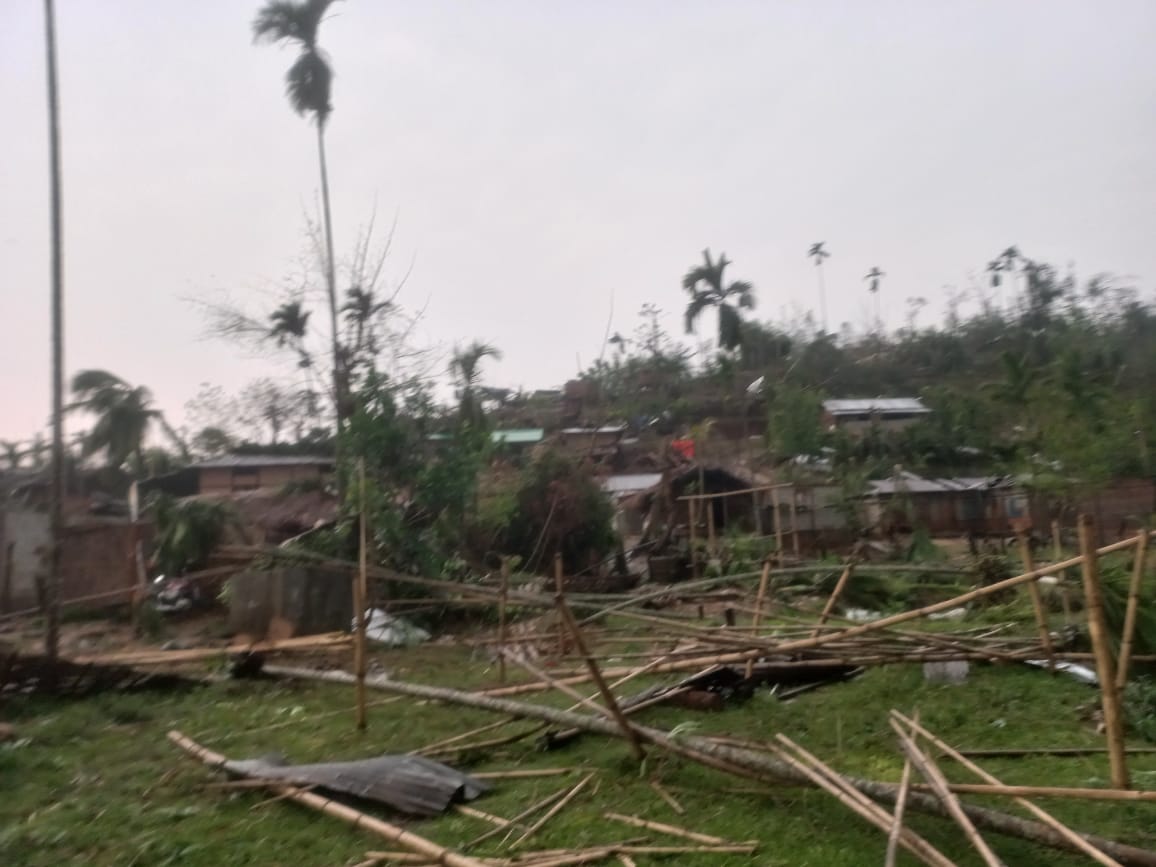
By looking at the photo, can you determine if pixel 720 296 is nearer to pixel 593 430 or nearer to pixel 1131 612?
pixel 593 430

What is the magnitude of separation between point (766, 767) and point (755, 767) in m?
0.08

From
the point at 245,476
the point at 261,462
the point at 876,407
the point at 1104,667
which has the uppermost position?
the point at 876,407

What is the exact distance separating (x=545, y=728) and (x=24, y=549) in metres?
Answer: 11.3

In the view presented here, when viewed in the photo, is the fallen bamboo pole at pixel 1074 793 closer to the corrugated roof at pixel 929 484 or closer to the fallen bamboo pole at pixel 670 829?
the fallen bamboo pole at pixel 670 829

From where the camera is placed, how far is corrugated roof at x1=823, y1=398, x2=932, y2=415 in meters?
27.0

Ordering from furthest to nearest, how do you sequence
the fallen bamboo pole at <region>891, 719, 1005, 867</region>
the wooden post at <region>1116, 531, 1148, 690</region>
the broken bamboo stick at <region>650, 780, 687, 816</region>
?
1. the broken bamboo stick at <region>650, 780, 687, 816</region>
2. the wooden post at <region>1116, 531, 1148, 690</region>
3. the fallen bamboo pole at <region>891, 719, 1005, 867</region>

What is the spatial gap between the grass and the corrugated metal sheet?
3.7 inches

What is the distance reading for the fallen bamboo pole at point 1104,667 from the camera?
3174 mm

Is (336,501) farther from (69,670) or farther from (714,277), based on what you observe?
(714,277)

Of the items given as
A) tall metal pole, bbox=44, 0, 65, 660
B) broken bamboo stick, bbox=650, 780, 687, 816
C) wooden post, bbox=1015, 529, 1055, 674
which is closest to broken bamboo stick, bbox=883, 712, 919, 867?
broken bamboo stick, bbox=650, 780, 687, 816

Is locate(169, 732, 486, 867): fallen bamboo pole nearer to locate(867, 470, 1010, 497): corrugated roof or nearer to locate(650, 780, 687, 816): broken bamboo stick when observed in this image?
locate(650, 780, 687, 816): broken bamboo stick

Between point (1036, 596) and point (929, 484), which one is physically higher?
point (929, 484)

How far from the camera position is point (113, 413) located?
1809cm

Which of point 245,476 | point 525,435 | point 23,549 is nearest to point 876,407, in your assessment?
point 525,435
